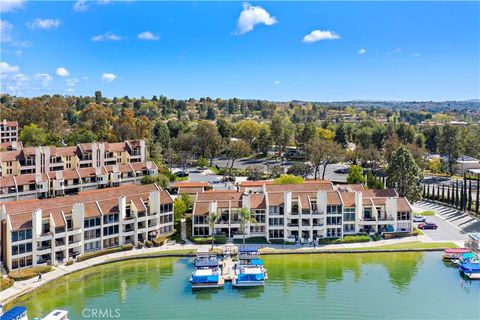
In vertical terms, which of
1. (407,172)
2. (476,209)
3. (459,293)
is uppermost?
(407,172)

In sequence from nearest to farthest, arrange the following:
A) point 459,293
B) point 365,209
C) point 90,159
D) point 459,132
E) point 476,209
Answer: point 459,293 → point 365,209 → point 476,209 → point 90,159 → point 459,132

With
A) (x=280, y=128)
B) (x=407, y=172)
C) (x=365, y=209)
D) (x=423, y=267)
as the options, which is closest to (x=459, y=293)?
(x=423, y=267)

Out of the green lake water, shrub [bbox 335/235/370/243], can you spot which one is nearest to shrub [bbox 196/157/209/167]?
shrub [bbox 335/235/370/243]

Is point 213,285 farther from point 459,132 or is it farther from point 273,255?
point 459,132

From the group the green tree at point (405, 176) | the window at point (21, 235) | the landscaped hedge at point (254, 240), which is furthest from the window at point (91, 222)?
the green tree at point (405, 176)

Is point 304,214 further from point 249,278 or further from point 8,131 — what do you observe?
point 8,131
